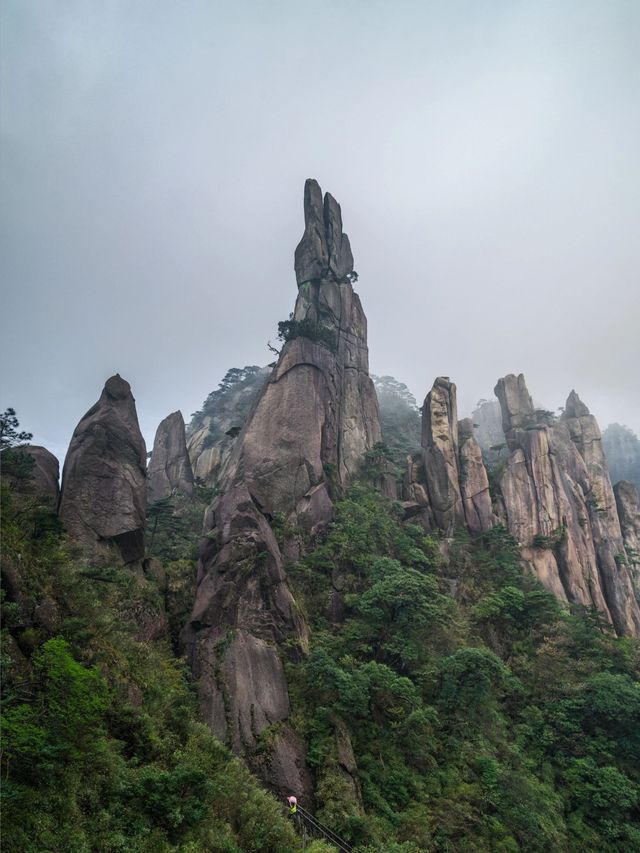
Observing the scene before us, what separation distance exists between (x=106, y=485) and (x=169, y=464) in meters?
19.9

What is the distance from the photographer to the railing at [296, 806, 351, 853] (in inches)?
Result: 520

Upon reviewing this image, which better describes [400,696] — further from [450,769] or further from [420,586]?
[420,586]

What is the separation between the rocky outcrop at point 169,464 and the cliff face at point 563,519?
28.5 meters

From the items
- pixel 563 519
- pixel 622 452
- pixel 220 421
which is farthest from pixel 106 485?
pixel 622 452

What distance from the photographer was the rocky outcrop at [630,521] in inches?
1896

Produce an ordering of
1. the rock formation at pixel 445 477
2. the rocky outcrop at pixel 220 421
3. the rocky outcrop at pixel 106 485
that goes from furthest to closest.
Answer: the rocky outcrop at pixel 220 421 → the rock formation at pixel 445 477 → the rocky outcrop at pixel 106 485

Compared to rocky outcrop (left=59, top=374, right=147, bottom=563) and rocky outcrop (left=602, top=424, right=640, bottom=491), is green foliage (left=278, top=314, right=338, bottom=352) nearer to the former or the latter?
rocky outcrop (left=59, top=374, right=147, bottom=563)

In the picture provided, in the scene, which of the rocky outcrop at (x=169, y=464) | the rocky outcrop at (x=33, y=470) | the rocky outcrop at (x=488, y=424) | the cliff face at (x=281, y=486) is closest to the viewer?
the cliff face at (x=281, y=486)

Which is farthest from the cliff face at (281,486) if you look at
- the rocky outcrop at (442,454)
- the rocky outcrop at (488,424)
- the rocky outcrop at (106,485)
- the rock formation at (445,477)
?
the rocky outcrop at (488,424)

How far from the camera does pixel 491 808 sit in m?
16.4

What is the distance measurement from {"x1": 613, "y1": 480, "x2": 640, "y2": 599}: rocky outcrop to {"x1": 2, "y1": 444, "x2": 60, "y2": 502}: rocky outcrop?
177 feet

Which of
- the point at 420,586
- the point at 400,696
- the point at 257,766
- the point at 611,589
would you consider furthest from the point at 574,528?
the point at 257,766

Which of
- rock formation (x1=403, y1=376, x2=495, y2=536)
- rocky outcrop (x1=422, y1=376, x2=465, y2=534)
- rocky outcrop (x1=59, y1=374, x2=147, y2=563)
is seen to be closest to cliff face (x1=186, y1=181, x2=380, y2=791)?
rocky outcrop (x1=59, y1=374, x2=147, y2=563)

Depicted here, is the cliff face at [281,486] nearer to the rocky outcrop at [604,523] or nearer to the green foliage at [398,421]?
the green foliage at [398,421]
